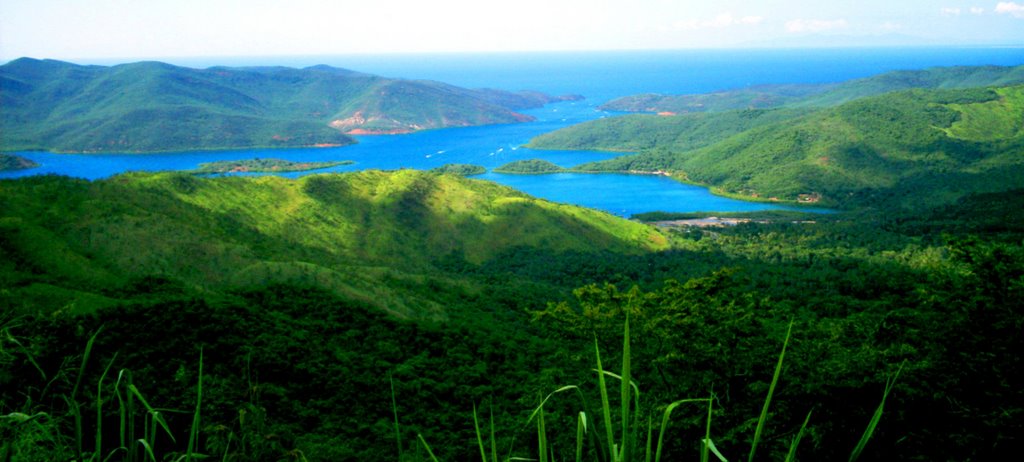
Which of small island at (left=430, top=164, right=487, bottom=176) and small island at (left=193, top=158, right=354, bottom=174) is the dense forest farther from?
small island at (left=193, top=158, right=354, bottom=174)

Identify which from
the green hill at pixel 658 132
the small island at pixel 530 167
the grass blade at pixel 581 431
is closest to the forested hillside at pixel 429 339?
the grass blade at pixel 581 431

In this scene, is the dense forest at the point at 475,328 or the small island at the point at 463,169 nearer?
the dense forest at the point at 475,328

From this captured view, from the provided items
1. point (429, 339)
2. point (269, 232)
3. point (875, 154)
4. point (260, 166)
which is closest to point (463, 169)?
point (260, 166)

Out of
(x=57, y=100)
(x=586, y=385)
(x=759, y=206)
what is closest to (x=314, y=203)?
(x=586, y=385)

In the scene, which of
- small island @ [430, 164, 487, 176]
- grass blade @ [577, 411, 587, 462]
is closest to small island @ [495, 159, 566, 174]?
small island @ [430, 164, 487, 176]

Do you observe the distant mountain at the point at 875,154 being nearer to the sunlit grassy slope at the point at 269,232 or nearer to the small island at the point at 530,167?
the small island at the point at 530,167

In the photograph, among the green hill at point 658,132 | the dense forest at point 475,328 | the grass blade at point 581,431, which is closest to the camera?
the grass blade at point 581,431
